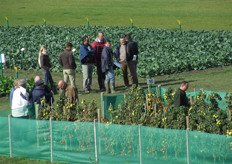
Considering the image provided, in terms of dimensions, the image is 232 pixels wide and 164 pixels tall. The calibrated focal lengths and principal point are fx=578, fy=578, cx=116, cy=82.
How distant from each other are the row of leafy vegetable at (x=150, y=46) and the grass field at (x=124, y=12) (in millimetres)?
14701

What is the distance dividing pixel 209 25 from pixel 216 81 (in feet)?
82.6

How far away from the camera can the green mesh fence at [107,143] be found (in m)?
10.9

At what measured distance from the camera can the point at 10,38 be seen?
1253 inches

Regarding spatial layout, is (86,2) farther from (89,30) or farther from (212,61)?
(212,61)

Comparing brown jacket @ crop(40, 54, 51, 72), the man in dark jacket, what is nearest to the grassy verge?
the man in dark jacket

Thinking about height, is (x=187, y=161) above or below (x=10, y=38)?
below

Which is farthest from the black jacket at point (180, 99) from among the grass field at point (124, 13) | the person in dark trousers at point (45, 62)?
the grass field at point (124, 13)

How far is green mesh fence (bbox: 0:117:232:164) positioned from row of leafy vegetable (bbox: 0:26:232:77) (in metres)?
11.2

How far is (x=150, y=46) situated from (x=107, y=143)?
53.9 ft

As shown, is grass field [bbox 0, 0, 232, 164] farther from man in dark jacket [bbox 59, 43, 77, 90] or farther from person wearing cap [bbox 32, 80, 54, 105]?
person wearing cap [bbox 32, 80, 54, 105]

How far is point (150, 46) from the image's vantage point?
2811 centimetres

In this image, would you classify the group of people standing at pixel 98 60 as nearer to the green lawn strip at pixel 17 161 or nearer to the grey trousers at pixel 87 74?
the grey trousers at pixel 87 74

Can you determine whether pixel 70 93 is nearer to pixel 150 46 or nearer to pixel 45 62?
pixel 45 62

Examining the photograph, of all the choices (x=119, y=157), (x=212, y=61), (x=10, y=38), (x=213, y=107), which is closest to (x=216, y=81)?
(x=212, y=61)
